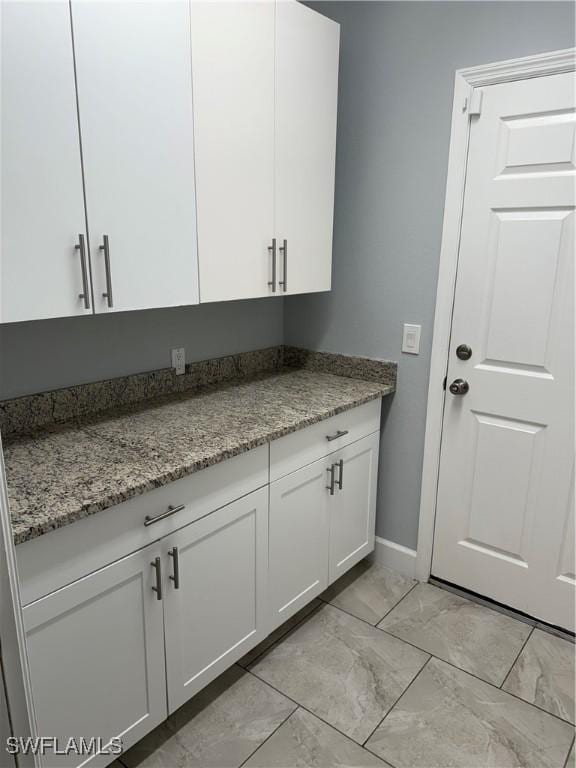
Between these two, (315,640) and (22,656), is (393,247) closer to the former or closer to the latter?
(315,640)

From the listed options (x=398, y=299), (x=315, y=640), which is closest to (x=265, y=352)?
(x=398, y=299)

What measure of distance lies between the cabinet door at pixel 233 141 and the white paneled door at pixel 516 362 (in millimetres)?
788

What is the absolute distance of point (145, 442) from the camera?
1624mm

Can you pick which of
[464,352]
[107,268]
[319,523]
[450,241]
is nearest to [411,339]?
[464,352]

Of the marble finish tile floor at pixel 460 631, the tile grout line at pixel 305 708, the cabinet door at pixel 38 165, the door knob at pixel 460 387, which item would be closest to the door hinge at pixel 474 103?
the door knob at pixel 460 387

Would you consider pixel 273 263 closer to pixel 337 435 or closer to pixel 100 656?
pixel 337 435

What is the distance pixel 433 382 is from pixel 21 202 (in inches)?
64.6

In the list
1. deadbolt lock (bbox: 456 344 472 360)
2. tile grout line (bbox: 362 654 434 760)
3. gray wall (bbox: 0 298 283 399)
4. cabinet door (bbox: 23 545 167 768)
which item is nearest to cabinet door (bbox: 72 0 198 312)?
gray wall (bbox: 0 298 283 399)

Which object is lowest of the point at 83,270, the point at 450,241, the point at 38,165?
the point at 83,270

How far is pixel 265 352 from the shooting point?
260cm

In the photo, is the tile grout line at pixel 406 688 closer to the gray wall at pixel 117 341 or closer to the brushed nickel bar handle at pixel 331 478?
the brushed nickel bar handle at pixel 331 478

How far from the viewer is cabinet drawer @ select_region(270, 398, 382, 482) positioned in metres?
1.83

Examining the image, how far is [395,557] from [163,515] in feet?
4.79

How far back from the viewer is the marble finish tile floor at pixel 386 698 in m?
1.64
